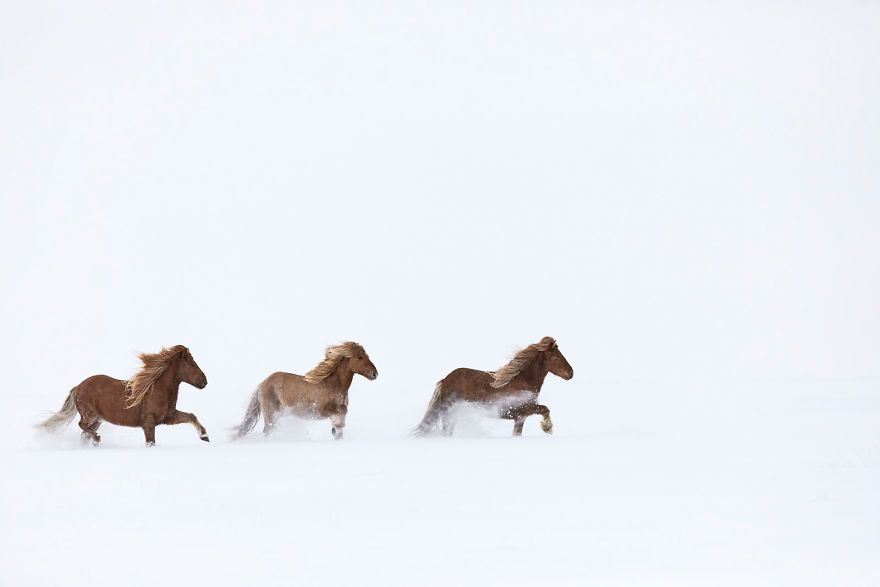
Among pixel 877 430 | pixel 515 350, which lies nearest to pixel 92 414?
pixel 515 350

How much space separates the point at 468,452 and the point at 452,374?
2.08 meters

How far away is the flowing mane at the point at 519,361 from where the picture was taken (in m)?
15.6

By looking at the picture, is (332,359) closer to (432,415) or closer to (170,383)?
(432,415)

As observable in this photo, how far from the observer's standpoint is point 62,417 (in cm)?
1522

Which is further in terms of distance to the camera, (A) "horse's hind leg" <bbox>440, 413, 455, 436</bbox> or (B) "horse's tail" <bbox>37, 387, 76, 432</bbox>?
(A) "horse's hind leg" <bbox>440, 413, 455, 436</bbox>

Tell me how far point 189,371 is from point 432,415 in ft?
10.7

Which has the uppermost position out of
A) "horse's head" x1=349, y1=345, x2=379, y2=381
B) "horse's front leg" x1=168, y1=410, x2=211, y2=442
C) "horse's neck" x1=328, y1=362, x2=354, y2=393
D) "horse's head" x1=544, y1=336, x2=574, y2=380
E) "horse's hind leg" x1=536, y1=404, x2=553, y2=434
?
"horse's head" x1=544, y1=336, x2=574, y2=380

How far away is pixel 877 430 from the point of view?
16.5 metres

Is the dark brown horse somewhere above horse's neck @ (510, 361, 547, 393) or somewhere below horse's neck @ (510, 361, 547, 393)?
below

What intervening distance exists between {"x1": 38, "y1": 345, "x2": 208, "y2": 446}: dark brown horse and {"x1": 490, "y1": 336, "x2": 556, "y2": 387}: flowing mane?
3826 mm

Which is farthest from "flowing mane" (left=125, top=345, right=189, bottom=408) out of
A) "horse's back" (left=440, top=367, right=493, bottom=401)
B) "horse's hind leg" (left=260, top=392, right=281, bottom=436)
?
"horse's back" (left=440, top=367, right=493, bottom=401)

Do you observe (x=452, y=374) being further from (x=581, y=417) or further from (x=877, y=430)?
(x=877, y=430)

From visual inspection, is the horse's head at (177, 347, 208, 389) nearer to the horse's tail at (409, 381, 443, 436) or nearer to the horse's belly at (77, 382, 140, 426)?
the horse's belly at (77, 382, 140, 426)

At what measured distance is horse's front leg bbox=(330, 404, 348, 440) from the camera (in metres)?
15.3
